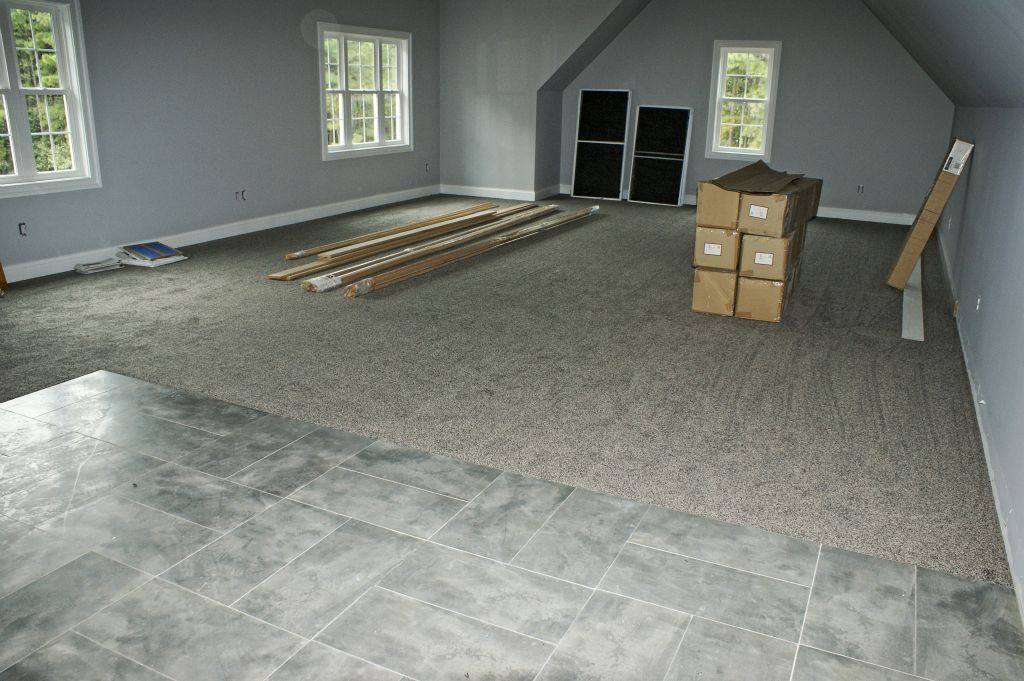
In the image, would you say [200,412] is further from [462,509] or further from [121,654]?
[121,654]

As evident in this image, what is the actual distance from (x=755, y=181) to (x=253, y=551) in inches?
166

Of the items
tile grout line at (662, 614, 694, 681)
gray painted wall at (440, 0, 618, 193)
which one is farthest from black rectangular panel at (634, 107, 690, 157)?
tile grout line at (662, 614, 694, 681)

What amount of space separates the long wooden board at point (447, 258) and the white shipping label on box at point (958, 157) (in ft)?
12.3

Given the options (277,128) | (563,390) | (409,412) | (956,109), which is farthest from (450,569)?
(956,109)

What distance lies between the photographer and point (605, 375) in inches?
165

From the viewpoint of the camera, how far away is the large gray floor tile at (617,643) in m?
2.05

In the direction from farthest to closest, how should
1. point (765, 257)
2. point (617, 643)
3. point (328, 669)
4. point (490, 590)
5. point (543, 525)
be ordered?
1. point (765, 257)
2. point (543, 525)
3. point (490, 590)
4. point (617, 643)
5. point (328, 669)

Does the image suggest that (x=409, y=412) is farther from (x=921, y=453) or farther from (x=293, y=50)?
(x=293, y=50)

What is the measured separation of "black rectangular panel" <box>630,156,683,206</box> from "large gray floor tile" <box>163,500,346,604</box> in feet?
27.3

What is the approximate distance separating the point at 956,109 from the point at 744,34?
2.60 meters

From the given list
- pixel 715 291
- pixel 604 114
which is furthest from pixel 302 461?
pixel 604 114

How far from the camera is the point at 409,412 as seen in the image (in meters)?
3.67

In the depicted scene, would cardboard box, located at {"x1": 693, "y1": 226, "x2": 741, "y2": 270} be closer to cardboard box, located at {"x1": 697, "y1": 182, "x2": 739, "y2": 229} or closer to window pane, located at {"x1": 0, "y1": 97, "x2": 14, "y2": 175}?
cardboard box, located at {"x1": 697, "y1": 182, "x2": 739, "y2": 229}

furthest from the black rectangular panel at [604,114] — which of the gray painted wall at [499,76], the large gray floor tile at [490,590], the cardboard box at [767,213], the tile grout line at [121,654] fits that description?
the tile grout line at [121,654]
